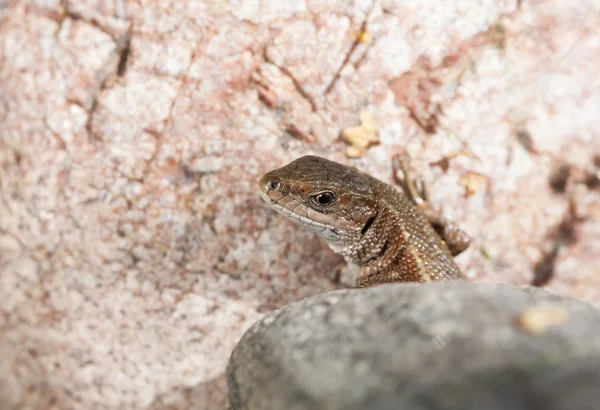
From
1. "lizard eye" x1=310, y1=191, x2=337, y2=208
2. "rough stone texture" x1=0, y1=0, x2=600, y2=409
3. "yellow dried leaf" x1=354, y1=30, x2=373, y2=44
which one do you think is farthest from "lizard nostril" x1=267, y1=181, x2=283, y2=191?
"yellow dried leaf" x1=354, y1=30, x2=373, y2=44

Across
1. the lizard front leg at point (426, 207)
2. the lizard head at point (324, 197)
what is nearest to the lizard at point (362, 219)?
the lizard head at point (324, 197)

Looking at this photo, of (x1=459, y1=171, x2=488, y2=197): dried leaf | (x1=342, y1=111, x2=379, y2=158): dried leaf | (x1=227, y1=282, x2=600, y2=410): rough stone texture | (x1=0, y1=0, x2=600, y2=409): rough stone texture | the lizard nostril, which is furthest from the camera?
(x1=459, y1=171, x2=488, y2=197): dried leaf

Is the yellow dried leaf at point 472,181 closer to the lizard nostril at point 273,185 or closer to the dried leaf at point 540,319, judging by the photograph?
the lizard nostril at point 273,185

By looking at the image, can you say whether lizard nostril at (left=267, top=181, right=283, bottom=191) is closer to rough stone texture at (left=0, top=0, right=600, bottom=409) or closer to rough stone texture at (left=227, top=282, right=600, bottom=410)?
rough stone texture at (left=0, top=0, right=600, bottom=409)

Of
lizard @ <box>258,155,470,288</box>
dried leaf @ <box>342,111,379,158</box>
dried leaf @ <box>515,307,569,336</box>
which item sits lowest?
lizard @ <box>258,155,470,288</box>

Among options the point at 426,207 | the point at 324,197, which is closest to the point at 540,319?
the point at 324,197

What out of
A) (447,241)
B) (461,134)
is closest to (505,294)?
(447,241)

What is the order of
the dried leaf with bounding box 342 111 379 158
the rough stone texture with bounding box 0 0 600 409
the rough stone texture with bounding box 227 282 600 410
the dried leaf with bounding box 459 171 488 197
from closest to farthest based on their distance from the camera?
the rough stone texture with bounding box 227 282 600 410 < the rough stone texture with bounding box 0 0 600 409 < the dried leaf with bounding box 342 111 379 158 < the dried leaf with bounding box 459 171 488 197
